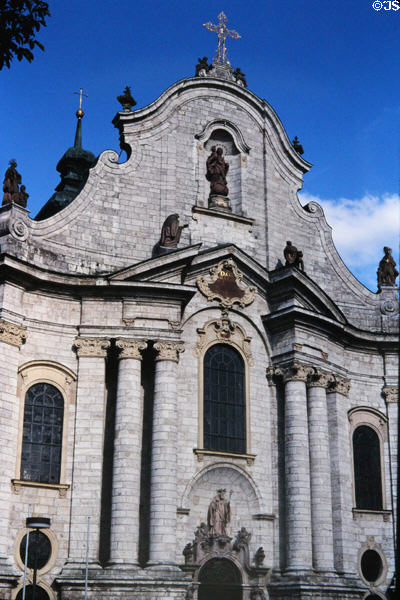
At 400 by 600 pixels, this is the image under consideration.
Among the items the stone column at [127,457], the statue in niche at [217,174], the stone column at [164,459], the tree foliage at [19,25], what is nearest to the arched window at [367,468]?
the stone column at [164,459]

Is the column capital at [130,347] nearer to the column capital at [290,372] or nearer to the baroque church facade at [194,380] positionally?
the baroque church facade at [194,380]

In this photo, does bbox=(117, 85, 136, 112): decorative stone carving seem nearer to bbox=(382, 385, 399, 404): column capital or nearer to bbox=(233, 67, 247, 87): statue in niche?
bbox=(233, 67, 247, 87): statue in niche

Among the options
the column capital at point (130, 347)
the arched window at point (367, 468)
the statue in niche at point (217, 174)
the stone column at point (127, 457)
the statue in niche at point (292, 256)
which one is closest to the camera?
the stone column at point (127, 457)

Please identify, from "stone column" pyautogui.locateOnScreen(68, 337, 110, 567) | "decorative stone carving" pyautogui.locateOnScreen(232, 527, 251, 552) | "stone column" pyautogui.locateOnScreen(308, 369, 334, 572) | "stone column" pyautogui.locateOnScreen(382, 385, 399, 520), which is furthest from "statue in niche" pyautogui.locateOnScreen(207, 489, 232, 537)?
"stone column" pyautogui.locateOnScreen(382, 385, 399, 520)

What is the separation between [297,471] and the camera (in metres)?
25.1

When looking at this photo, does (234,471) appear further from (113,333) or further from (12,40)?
(12,40)

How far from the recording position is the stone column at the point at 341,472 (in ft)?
84.5

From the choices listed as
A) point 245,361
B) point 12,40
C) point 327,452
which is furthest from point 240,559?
point 12,40

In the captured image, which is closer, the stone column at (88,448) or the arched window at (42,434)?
the stone column at (88,448)

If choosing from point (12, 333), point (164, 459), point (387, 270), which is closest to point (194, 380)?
point (164, 459)

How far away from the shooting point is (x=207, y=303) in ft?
86.6

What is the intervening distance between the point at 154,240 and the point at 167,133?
380cm

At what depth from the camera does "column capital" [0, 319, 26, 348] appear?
22922 mm

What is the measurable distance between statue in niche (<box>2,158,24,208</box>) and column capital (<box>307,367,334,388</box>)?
9.68 meters
